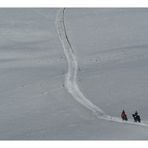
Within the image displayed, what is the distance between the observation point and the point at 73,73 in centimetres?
2577

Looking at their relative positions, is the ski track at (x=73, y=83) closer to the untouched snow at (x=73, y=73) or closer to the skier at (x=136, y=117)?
the untouched snow at (x=73, y=73)

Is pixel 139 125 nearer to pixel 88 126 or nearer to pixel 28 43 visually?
pixel 88 126

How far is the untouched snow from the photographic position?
17.9 metres

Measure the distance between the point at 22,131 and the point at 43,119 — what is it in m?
1.75

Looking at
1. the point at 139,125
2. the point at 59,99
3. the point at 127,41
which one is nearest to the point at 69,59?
the point at 127,41

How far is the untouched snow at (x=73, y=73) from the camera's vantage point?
58.6 ft

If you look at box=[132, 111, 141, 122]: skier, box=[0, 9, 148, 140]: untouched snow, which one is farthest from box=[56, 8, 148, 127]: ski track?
box=[132, 111, 141, 122]: skier

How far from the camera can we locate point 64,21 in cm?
3981

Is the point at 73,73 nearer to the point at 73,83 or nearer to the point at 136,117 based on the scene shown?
the point at 73,83

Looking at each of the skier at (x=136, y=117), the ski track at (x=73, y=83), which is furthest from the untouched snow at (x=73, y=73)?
the skier at (x=136, y=117)

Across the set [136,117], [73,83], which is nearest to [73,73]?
[73,83]

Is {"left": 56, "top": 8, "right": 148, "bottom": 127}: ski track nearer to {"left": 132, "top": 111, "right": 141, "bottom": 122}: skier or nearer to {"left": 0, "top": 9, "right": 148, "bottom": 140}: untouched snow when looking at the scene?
{"left": 0, "top": 9, "right": 148, "bottom": 140}: untouched snow

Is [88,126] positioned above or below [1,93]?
below

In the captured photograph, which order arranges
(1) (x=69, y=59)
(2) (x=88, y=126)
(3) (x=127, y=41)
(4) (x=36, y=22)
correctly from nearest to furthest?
(2) (x=88, y=126) → (1) (x=69, y=59) → (3) (x=127, y=41) → (4) (x=36, y=22)
